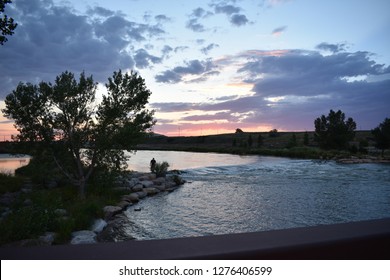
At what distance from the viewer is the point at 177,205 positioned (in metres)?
19.0

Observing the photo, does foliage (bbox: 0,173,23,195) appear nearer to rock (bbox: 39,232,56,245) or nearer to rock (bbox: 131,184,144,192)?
rock (bbox: 131,184,144,192)

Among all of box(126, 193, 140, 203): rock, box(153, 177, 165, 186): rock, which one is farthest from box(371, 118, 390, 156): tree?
box(126, 193, 140, 203): rock

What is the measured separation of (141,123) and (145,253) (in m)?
17.8

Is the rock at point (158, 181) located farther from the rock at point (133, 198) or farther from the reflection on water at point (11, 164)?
the reflection on water at point (11, 164)

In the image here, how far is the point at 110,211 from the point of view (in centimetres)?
1619

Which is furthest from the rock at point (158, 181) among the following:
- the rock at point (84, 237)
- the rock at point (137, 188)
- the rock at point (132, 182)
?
the rock at point (84, 237)

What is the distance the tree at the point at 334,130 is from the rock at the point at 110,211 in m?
66.6

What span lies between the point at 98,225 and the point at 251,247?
1338cm

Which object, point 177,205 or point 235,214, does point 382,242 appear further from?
point 177,205

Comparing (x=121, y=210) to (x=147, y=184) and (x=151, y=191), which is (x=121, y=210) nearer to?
(x=151, y=191)

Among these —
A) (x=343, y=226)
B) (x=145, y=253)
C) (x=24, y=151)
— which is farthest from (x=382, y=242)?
(x=24, y=151)

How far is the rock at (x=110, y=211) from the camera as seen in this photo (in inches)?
616

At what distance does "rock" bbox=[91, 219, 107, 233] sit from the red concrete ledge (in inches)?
490

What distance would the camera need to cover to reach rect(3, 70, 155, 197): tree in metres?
17.1
